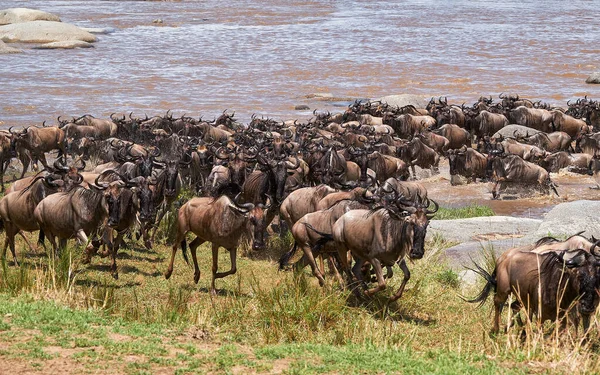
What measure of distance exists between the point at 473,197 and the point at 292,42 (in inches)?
1687

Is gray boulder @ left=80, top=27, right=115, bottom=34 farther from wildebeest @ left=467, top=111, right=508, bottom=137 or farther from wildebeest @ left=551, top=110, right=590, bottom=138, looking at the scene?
wildebeest @ left=551, top=110, right=590, bottom=138

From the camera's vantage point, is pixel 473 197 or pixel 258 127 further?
pixel 258 127

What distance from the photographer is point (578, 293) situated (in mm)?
10070

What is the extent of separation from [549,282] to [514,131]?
19008 mm

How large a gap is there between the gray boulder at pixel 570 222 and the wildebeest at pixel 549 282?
4.59 meters

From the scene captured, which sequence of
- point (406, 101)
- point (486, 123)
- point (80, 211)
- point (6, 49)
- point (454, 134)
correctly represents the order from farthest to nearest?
point (6, 49), point (406, 101), point (486, 123), point (454, 134), point (80, 211)

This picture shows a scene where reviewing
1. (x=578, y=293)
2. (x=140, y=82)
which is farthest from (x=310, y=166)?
(x=140, y=82)

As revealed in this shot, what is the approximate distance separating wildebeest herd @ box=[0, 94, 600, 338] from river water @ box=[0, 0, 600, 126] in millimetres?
9519

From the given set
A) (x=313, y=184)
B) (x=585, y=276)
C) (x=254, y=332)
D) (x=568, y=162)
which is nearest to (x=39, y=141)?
(x=313, y=184)

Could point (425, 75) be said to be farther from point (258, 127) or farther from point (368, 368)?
point (368, 368)

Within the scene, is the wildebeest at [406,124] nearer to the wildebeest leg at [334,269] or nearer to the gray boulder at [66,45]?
the wildebeest leg at [334,269]

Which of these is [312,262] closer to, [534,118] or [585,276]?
[585,276]

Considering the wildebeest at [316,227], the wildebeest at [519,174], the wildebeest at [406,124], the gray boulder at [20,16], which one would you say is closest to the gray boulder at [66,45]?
the gray boulder at [20,16]

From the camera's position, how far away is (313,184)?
19.1 meters
